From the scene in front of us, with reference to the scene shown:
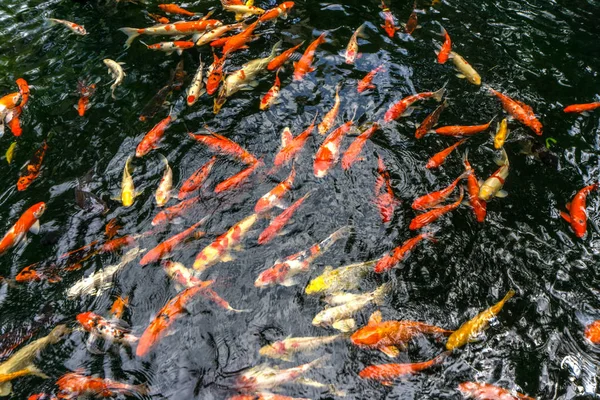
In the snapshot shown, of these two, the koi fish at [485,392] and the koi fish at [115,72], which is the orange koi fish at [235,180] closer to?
the koi fish at [115,72]

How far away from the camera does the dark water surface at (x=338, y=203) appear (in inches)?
167

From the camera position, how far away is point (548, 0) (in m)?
8.93

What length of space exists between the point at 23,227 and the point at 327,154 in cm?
374

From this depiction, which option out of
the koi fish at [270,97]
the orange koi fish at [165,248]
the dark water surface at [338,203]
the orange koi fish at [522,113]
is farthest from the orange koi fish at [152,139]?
the orange koi fish at [522,113]

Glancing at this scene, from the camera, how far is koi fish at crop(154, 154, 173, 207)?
5.50 m

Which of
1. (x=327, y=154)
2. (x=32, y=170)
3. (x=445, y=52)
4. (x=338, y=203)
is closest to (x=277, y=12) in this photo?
(x=445, y=52)

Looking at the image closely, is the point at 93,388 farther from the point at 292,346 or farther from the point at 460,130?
the point at 460,130

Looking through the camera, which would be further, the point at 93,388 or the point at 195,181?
the point at 195,181

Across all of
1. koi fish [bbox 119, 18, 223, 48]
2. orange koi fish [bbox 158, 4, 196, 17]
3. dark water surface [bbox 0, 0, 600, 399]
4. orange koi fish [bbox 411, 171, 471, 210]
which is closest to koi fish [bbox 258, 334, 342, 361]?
dark water surface [bbox 0, 0, 600, 399]

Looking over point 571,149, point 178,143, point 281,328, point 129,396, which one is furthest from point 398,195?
point 129,396

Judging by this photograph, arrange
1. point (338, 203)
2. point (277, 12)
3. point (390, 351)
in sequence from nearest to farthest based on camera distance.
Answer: point (390, 351) → point (338, 203) → point (277, 12)

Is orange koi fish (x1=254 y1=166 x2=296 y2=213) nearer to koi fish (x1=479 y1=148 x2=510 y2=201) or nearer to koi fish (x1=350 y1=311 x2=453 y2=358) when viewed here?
koi fish (x1=350 y1=311 x2=453 y2=358)

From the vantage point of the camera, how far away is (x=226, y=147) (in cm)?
592

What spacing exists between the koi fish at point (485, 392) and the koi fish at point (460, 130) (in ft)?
11.0
